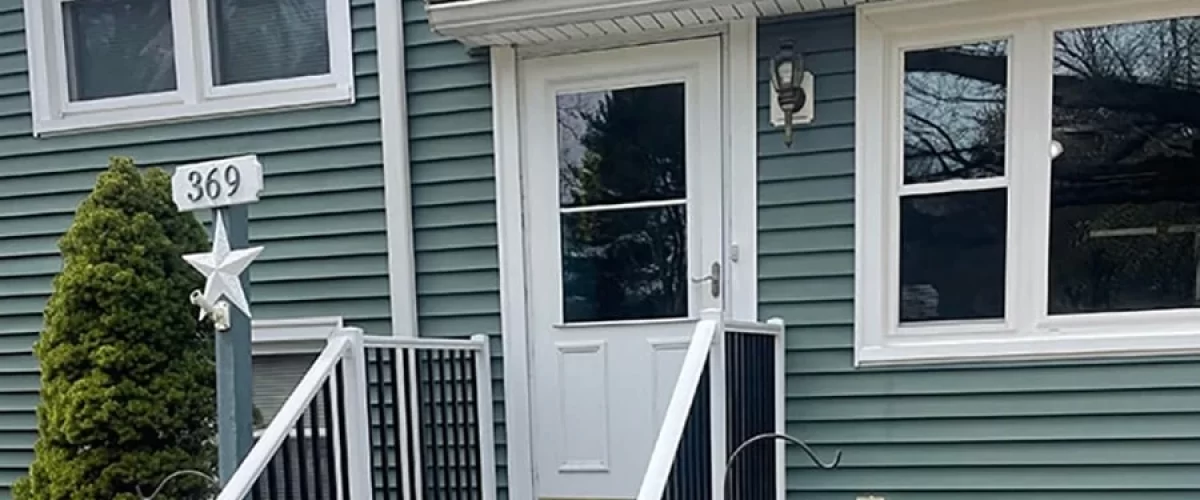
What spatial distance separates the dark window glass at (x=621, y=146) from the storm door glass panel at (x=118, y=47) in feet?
5.87

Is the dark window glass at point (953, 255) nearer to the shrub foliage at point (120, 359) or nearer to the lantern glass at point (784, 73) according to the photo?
the lantern glass at point (784, 73)

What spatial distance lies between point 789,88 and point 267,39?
2.16 meters

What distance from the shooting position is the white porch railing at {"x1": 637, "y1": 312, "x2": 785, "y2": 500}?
83.1 inches

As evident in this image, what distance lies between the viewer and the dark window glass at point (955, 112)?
8.90ft

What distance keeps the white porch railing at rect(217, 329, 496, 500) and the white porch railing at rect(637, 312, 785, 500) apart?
2.92ft

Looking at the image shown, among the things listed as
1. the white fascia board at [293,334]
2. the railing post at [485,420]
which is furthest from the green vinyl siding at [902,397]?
the white fascia board at [293,334]

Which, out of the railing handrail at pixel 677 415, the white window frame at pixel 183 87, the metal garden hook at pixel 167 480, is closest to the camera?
the railing handrail at pixel 677 415

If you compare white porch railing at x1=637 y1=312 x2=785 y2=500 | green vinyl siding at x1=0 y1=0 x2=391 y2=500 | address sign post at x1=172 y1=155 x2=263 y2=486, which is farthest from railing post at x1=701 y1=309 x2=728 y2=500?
green vinyl siding at x1=0 y1=0 x2=391 y2=500

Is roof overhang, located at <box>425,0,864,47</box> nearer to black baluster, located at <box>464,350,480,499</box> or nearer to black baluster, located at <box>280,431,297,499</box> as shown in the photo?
black baluster, located at <box>464,350,480,499</box>

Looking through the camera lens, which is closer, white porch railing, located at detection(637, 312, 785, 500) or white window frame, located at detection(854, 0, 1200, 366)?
white porch railing, located at detection(637, 312, 785, 500)

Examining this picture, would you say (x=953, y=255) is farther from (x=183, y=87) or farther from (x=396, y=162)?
(x=183, y=87)

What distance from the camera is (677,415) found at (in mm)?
2121

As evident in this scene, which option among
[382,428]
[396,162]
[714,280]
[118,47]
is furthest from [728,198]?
[118,47]

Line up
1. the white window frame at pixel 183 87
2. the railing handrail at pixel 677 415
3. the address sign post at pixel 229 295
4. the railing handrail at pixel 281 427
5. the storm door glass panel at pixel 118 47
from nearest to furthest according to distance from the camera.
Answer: the railing handrail at pixel 677 415, the railing handrail at pixel 281 427, the address sign post at pixel 229 295, the white window frame at pixel 183 87, the storm door glass panel at pixel 118 47
